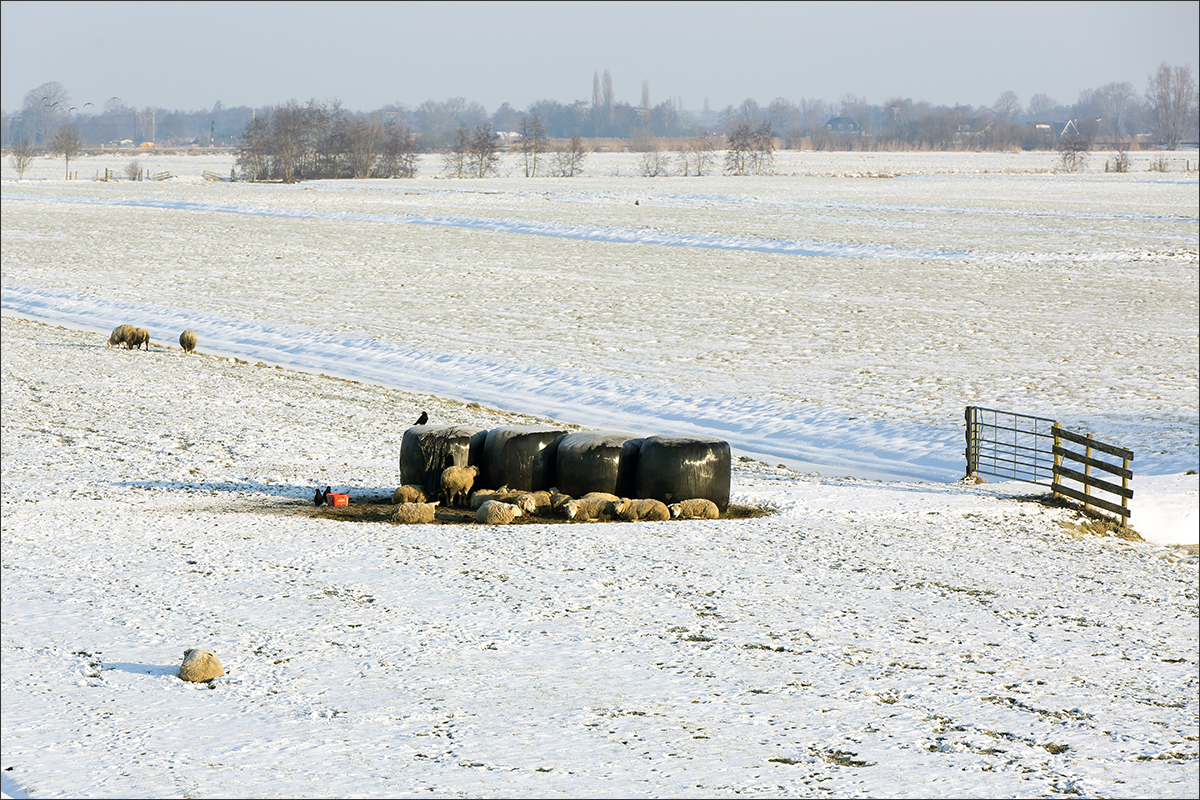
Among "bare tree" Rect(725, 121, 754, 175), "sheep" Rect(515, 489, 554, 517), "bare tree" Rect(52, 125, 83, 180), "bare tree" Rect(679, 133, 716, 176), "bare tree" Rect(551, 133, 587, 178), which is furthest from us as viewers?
"bare tree" Rect(725, 121, 754, 175)

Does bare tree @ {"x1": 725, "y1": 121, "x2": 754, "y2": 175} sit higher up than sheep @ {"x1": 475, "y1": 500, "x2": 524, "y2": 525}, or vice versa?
bare tree @ {"x1": 725, "y1": 121, "x2": 754, "y2": 175}

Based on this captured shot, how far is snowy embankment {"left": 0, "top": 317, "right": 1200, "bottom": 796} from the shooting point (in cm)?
802

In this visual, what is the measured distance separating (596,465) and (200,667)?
7.30m

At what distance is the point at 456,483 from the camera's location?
16.0m

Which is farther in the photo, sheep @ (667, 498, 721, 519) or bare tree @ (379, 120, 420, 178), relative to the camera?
bare tree @ (379, 120, 420, 178)

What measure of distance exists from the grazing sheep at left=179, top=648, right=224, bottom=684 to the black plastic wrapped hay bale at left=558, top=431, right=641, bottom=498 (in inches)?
278

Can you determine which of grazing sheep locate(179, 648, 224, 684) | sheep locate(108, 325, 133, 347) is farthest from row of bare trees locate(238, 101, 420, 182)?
grazing sheep locate(179, 648, 224, 684)

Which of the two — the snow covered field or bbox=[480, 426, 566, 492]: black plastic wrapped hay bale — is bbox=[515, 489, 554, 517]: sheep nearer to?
bbox=[480, 426, 566, 492]: black plastic wrapped hay bale

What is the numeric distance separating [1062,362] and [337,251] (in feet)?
102

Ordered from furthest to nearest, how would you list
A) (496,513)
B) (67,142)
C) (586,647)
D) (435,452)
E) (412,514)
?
1. (67,142)
2. (435,452)
3. (496,513)
4. (412,514)
5. (586,647)

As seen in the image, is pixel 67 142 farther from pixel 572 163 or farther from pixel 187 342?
pixel 187 342

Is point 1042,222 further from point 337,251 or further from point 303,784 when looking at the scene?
point 303,784

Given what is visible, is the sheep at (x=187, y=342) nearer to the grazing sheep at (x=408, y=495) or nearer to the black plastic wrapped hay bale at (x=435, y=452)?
the black plastic wrapped hay bale at (x=435, y=452)

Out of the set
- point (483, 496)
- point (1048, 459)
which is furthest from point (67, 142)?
point (1048, 459)
